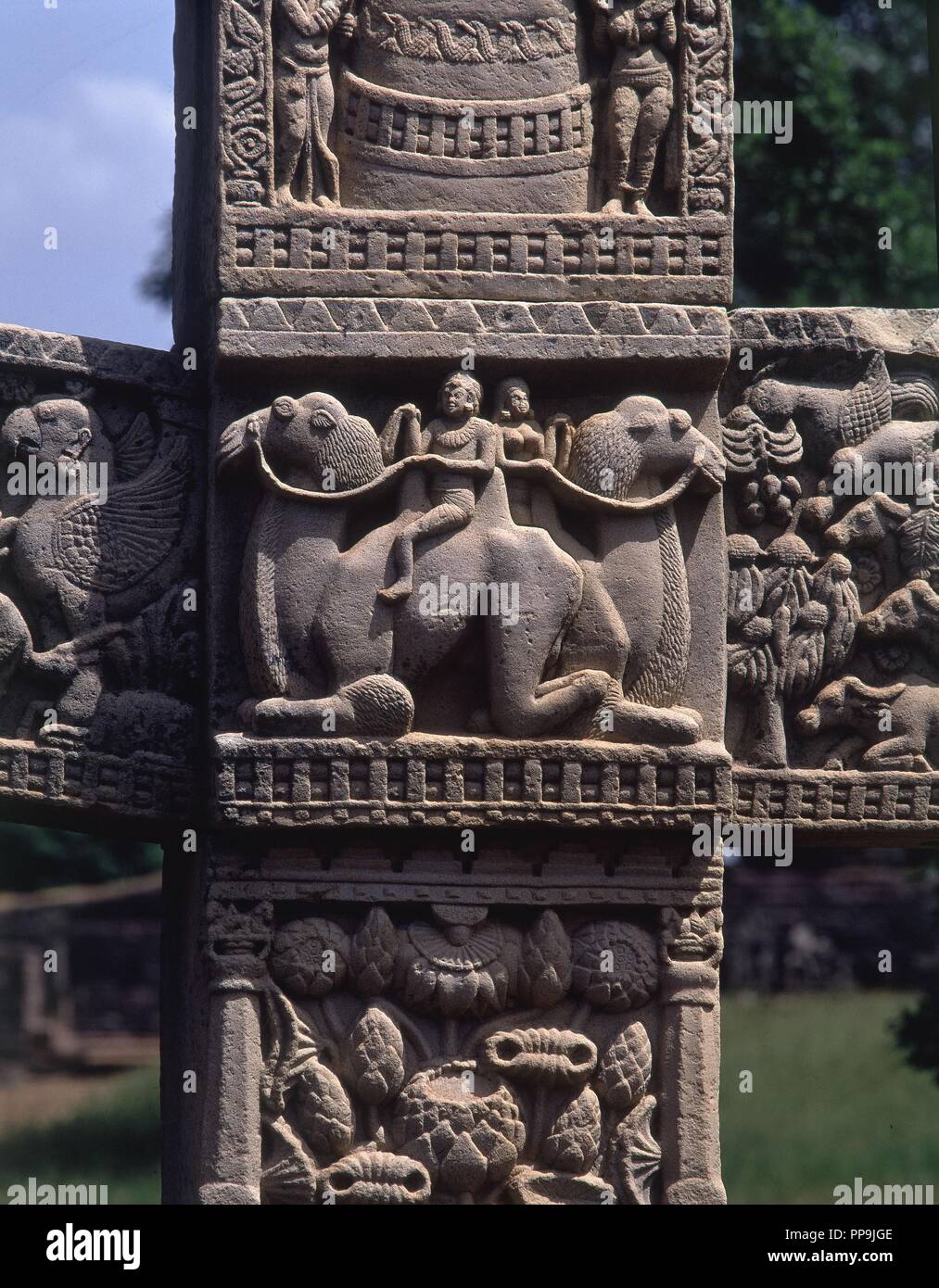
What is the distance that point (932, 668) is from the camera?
7.59 m

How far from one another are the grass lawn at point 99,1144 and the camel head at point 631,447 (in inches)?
385

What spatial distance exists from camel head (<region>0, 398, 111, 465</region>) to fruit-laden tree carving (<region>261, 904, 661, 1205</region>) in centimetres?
154

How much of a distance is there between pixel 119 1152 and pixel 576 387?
1079 cm

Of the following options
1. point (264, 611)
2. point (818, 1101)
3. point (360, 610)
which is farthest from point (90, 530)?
point (818, 1101)

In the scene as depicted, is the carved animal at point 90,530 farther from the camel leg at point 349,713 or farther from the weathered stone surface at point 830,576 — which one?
the weathered stone surface at point 830,576

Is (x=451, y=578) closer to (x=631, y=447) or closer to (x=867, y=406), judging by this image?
(x=631, y=447)

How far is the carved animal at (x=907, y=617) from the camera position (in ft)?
24.6

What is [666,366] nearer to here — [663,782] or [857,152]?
[663,782]

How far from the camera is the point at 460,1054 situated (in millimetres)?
6961

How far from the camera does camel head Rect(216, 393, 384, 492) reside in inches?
276

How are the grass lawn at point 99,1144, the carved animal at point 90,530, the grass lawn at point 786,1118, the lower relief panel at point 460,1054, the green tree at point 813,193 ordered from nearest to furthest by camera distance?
the lower relief panel at point 460,1054, the carved animal at point 90,530, the green tree at point 813,193, the grass lawn at point 786,1118, the grass lawn at point 99,1144

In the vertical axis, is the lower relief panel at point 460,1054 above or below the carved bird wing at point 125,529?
below

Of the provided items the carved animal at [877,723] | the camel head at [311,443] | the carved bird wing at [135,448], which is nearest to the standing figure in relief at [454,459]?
the camel head at [311,443]
